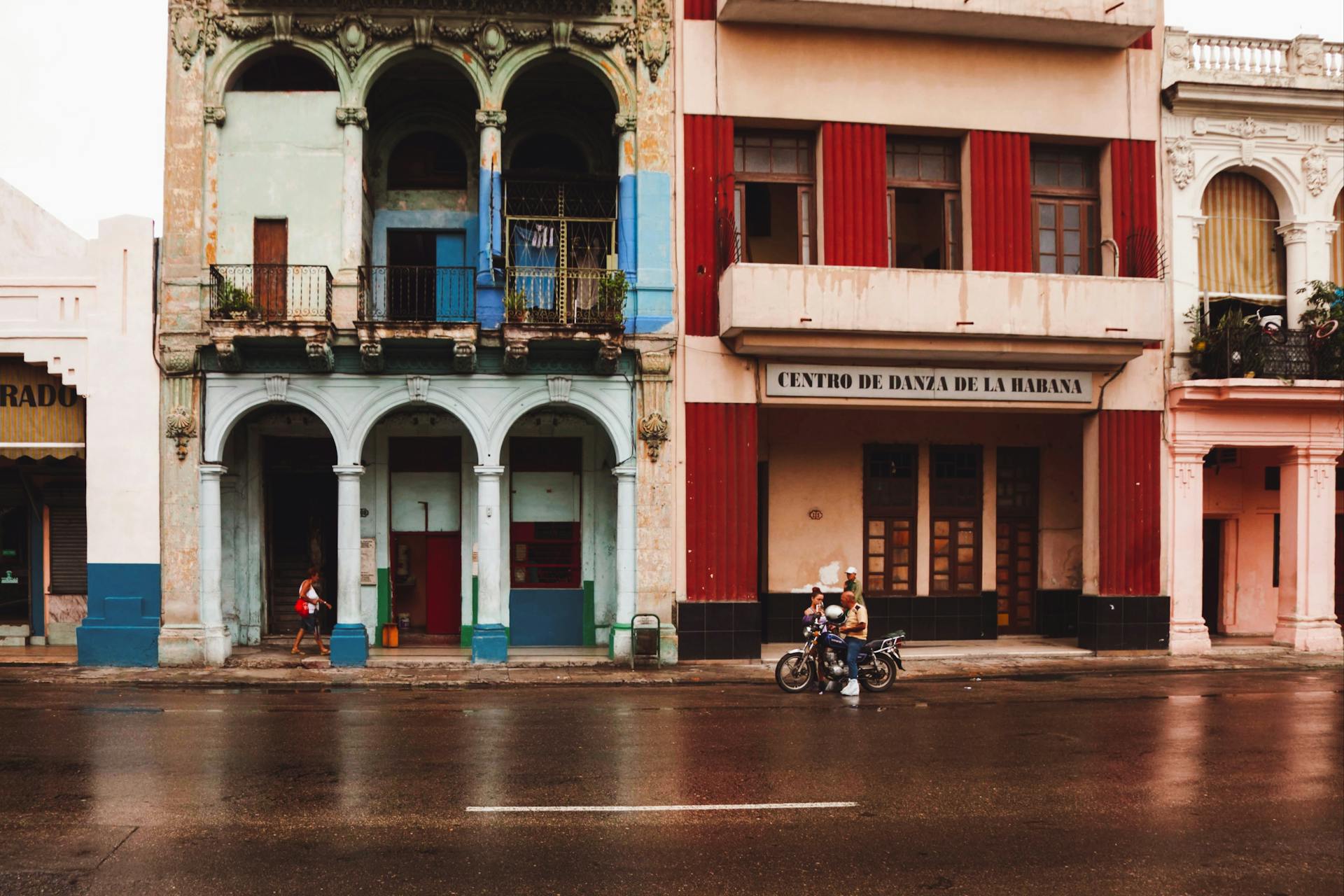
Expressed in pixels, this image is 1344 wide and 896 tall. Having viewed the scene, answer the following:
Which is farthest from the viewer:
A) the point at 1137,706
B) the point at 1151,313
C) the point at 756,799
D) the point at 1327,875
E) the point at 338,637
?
the point at 1151,313

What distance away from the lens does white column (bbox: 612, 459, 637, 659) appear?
17422 mm

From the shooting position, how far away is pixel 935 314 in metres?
17.5

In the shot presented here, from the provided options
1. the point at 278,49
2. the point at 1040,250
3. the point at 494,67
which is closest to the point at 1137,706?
the point at 1040,250

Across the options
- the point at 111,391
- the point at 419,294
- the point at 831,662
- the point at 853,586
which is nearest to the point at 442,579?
the point at 419,294

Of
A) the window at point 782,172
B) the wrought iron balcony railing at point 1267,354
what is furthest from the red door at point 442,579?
the wrought iron balcony railing at point 1267,354

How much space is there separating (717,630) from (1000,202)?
9264mm

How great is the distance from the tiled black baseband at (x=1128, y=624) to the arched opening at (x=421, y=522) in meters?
11.5

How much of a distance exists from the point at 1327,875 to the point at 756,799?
4157mm

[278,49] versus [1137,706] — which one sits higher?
[278,49]

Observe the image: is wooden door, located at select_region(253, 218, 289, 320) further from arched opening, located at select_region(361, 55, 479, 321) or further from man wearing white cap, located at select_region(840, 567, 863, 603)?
man wearing white cap, located at select_region(840, 567, 863, 603)

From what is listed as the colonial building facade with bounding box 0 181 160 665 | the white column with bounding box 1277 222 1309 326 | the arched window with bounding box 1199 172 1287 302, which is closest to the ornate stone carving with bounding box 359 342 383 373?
the colonial building facade with bounding box 0 181 160 665

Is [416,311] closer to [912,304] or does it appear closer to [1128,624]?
[912,304]

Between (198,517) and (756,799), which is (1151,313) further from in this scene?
(198,517)

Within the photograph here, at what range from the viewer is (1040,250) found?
1920 cm
